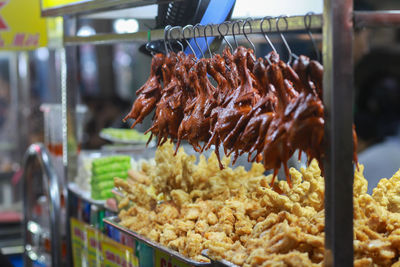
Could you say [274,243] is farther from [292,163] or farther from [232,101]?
[292,163]

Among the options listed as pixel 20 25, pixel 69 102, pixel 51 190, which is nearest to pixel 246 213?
pixel 51 190

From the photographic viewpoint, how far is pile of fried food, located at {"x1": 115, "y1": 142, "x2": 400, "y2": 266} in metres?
2.18

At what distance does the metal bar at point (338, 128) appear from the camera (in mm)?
1824

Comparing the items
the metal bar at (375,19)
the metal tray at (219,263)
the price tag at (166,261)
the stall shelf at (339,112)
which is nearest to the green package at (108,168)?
the price tag at (166,261)

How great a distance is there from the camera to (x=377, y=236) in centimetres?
221

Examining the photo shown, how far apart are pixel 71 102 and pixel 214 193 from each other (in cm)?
188

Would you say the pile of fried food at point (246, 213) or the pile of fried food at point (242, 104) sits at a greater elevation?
the pile of fried food at point (242, 104)

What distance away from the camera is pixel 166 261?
2.80 m

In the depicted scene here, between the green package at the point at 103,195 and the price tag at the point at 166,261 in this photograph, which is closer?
the price tag at the point at 166,261

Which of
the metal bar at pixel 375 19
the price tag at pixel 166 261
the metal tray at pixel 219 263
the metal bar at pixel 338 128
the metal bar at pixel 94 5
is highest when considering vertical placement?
the metal bar at pixel 94 5

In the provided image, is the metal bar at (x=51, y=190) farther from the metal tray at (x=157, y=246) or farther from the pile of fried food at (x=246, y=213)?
the metal tray at (x=157, y=246)

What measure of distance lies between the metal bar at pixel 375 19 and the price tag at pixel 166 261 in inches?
52.8

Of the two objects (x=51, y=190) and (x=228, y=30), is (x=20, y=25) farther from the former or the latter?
(x=228, y=30)

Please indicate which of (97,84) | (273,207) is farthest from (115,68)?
(273,207)
